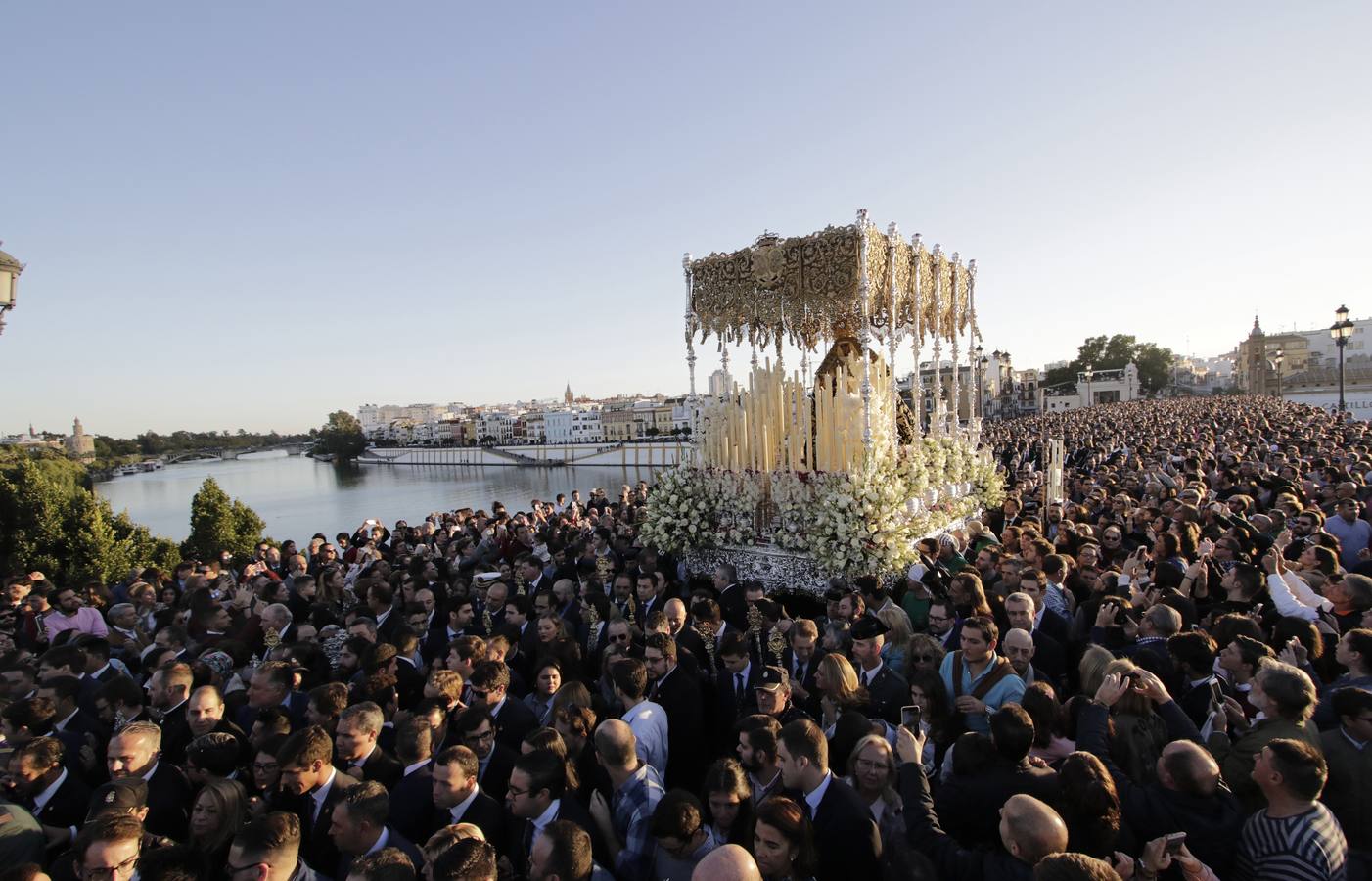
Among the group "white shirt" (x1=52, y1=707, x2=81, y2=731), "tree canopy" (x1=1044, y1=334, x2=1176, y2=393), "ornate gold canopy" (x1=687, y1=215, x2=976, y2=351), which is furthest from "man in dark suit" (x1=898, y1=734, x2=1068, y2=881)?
"tree canopy" (x1=1044, y1=334, x2=1176, y2=393)

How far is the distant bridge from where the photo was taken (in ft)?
418

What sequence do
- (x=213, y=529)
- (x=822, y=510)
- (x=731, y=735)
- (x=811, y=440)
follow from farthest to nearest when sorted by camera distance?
(x=213, y=529) < (x=811, y=440) < (x=822, y=510) < (x=731, y=735)

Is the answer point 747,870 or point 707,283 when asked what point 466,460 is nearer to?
point 707,283

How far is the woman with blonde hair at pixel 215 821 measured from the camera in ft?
9.22

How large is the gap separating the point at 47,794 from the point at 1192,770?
4716mm

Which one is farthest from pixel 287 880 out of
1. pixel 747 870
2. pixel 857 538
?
pixel 857 538

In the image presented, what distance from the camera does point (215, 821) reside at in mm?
2818

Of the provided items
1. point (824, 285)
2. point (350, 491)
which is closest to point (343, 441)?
point (350, 491)

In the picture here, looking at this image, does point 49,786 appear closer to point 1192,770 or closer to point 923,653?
point 923,653

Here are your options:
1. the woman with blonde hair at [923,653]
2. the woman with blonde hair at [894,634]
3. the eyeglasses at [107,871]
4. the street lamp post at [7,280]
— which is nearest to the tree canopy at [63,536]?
the street lamp post at [7,280]

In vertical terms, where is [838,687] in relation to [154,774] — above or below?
above

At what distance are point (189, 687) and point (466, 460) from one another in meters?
93.0

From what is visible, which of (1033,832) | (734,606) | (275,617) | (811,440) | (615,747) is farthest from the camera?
(811,440)

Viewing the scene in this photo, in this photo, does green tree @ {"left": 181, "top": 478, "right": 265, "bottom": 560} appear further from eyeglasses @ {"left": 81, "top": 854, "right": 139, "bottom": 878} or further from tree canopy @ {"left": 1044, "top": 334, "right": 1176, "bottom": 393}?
tree canopy @ {"left": 1044, "top": 334, "right": 1176, "bottom": 393}
